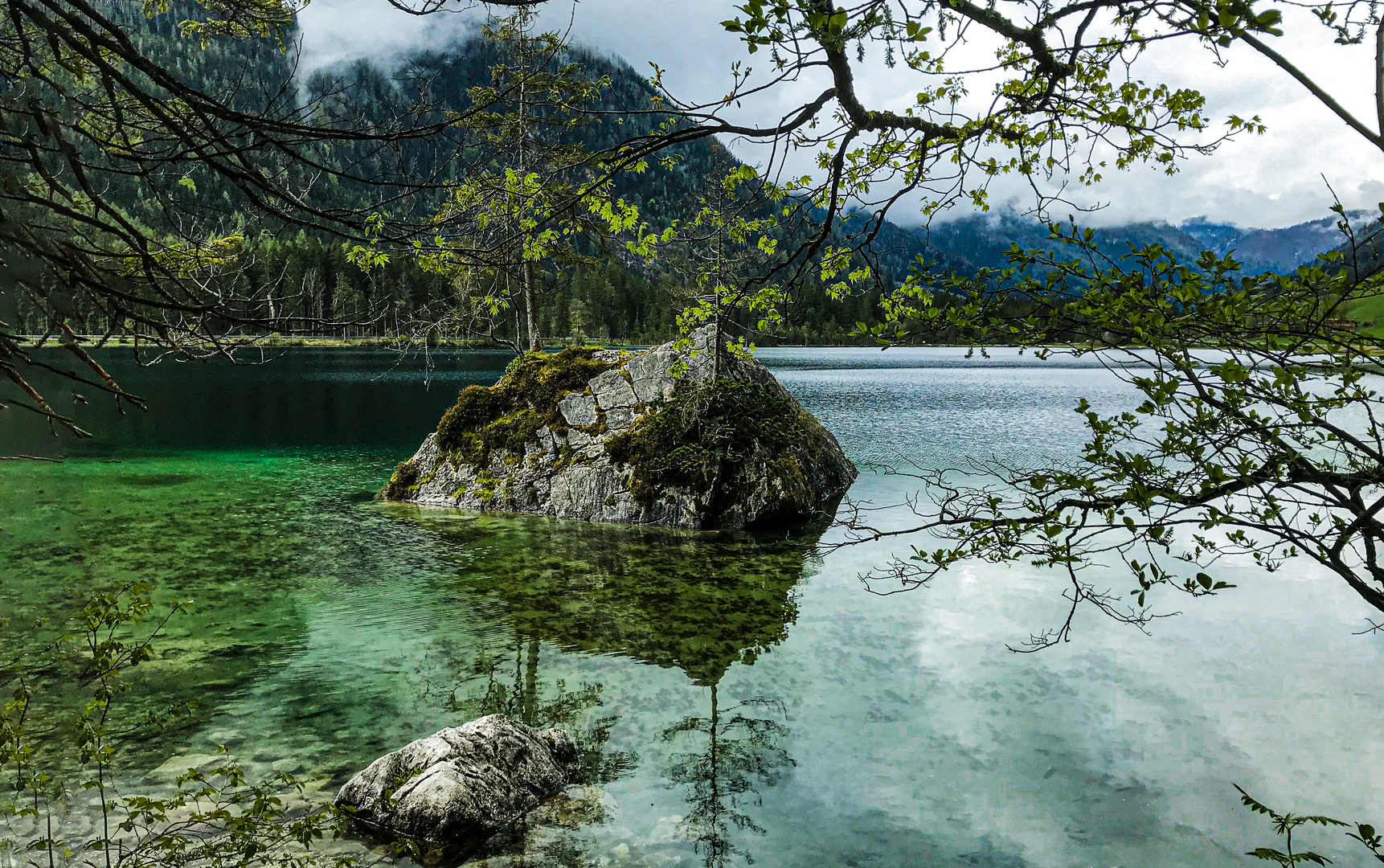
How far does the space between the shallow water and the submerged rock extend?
1.01 meters

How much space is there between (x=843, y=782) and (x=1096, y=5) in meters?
5.66

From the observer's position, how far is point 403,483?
664 inches

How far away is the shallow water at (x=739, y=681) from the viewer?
18.9 ft

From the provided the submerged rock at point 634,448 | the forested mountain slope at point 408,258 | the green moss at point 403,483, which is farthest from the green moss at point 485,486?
the forested mountain slope at point 408,258

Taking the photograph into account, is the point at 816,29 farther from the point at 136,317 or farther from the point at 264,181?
the point at 136,317

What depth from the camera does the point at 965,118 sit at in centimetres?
451

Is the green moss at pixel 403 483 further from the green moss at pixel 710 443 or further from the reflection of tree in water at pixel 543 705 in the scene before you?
the reflection of tree in water at pixel 543 705

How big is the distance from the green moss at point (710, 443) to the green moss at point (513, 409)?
84.4 inches

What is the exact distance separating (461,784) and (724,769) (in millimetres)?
2145

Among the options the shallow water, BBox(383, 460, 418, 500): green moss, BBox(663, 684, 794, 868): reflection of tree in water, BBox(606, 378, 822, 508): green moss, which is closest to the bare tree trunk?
BBox(383, 460, 418, 500): green moss

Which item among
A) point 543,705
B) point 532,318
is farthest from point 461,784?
point 532,318

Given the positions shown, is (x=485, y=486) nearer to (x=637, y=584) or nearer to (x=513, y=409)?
(x=513, y=409)

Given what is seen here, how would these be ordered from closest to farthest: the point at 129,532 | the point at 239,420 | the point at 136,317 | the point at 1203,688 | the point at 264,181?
1. the point at 136,317
2. the point at 264,181
3. the point at 1203,688
4. the point at 129,532
5. the point at 239,420

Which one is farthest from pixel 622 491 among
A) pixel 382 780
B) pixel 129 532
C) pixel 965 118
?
pixel 965 118
